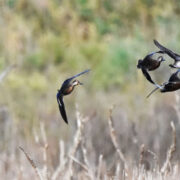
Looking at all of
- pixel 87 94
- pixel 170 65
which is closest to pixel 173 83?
pixel 170 65

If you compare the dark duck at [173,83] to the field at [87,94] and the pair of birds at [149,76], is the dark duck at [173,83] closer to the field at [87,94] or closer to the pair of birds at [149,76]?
the pair of birds at [149,76]

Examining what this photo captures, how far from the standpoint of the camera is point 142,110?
22.9 ft

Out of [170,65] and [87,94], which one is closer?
[170,65]

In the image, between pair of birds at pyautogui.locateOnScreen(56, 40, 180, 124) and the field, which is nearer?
pair of birds at pyautogui.locateOnScreen(56, 40, 180, 124)

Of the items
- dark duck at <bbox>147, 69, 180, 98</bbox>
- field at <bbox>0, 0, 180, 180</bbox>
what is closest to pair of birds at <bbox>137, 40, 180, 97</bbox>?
dark duck at <bbox>147, 69, 180, 98</bbox>

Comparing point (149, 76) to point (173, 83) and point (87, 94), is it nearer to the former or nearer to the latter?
point (173, 83)

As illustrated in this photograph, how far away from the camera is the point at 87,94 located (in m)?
8.83

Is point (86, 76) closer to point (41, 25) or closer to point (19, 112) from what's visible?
point (19, 112)

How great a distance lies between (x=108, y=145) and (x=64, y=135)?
2.59ft

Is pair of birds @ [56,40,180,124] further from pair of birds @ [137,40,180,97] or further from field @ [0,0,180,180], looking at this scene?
field @ [0,0,180,180]

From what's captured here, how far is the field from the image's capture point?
2.86 metres

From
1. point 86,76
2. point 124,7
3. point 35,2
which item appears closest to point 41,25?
point 35,2

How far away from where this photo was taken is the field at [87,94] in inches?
113

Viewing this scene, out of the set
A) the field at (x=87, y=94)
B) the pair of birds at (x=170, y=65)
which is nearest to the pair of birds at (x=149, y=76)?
the pair of birds at (x=170, y=65)
